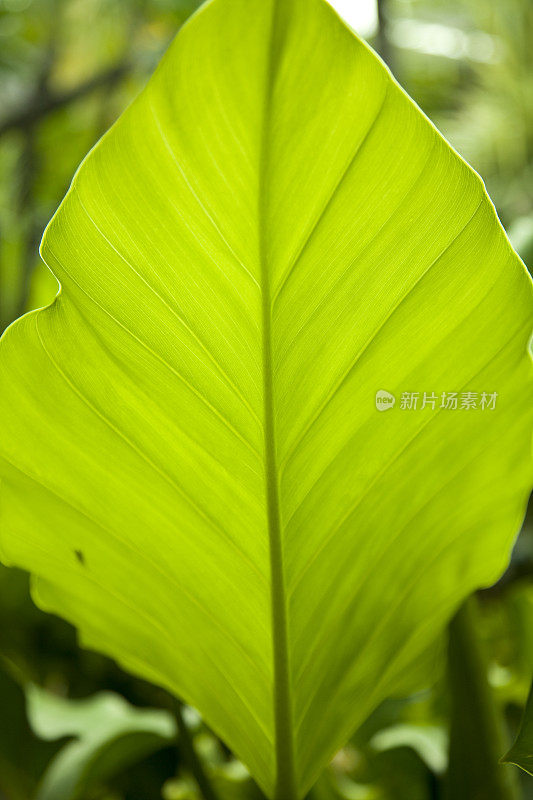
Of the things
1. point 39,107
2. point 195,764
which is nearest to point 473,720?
point 195,764

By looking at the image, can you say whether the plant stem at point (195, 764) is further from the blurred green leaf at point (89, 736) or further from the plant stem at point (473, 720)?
the plant stem at point (473, 720)

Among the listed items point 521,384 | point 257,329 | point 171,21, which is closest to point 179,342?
point 257,329

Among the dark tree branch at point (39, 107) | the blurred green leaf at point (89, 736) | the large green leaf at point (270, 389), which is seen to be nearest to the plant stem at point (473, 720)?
the large green leaf at point (270, 389)

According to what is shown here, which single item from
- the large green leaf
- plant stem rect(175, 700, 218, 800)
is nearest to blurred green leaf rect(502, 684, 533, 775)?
the large green leaf

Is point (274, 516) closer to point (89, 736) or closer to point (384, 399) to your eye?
point (384, 399)

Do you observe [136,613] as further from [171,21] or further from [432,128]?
[171,21]
